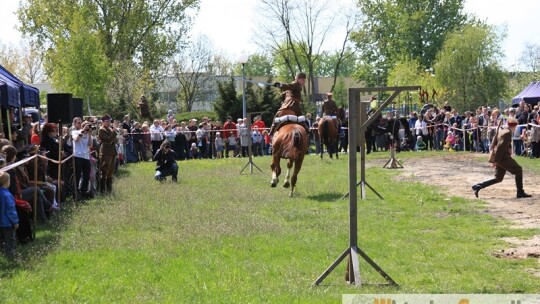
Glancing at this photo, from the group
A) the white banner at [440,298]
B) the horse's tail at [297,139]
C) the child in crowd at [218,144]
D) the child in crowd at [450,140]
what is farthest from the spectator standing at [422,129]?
the white banner at [440,298]

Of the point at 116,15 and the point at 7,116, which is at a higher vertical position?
the point at 116,15

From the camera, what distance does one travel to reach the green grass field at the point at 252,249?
9.95 metres

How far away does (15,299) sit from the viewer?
9.67 metres

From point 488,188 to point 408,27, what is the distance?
64.0 m

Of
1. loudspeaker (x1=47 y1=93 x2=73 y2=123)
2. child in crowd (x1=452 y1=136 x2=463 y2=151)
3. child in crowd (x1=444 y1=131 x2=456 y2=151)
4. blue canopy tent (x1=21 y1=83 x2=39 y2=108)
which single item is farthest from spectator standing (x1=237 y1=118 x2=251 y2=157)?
loudspeaker (x1=47 y1=93 x2=73 y2=123)

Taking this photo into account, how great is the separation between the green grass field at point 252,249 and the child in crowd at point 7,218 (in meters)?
0.28

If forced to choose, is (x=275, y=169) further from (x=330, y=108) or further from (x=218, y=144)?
(x=218, y=144)

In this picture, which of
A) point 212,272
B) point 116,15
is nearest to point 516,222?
point 212,272

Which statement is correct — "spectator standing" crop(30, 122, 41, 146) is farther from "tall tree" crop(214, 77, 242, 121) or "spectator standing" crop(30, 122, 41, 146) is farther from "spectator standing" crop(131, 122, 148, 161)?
"tall tree" crop(214, 77, 242, 121)

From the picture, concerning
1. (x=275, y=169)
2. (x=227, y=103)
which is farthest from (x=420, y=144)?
(x=275, y=169)

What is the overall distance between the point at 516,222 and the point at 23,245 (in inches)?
324

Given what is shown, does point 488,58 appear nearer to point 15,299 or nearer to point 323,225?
point 323,225

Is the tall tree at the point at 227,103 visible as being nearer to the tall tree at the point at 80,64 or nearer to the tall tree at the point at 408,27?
the tall tree at the point at 80,64

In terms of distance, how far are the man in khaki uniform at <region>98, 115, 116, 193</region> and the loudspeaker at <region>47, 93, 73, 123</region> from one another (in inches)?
113
